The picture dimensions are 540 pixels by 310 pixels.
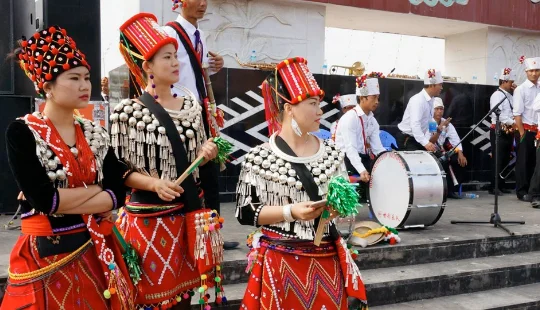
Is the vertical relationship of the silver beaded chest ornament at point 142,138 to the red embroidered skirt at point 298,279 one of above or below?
above

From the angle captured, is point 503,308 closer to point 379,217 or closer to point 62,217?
point 379,217

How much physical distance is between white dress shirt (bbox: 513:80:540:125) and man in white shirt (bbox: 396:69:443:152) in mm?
1671

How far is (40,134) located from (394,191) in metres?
4.87

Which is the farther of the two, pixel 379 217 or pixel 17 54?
pixel 379 217

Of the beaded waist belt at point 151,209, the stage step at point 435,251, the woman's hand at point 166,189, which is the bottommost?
the stage step at point 435,251

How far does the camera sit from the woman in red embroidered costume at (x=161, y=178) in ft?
9.14

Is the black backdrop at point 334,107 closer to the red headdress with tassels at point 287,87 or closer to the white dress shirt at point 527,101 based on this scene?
the white dress shirt at point 527,101

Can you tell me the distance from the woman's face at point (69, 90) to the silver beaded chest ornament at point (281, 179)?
0.86 meters

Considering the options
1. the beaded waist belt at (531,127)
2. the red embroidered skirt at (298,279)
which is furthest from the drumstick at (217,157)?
the beaded waist belt at (531,127)

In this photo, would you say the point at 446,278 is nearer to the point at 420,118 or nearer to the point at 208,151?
the point at 208,151

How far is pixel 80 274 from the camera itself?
94.3 inches

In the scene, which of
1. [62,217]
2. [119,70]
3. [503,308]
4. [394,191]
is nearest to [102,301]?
[62,217]

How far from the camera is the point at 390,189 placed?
21.5 ft

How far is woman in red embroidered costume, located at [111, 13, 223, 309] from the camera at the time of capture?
279 centimetres
